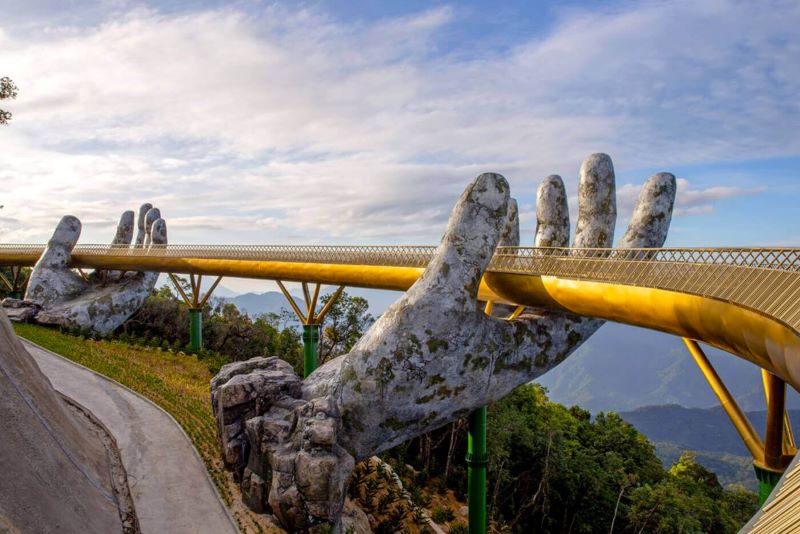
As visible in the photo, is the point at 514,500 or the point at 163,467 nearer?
the point at 163,467

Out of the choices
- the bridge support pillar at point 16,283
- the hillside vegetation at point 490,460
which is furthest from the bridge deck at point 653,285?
the bridge support pillar at point 16,283

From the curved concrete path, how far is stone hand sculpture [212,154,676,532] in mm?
1431

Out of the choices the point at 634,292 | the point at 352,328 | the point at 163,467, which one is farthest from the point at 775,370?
the point at 352,328

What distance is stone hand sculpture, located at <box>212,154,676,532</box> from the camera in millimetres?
19312

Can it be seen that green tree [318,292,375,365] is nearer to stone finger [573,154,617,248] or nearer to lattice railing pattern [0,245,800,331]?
lattice railing pattern [0,245,800,331]

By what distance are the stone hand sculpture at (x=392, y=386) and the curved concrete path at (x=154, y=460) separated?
1431 mm

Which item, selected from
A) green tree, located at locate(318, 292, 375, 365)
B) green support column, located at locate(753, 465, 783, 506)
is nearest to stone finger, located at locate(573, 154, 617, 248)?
green support column, located at locate(753, 465, 783, 506)

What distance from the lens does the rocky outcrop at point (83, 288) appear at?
44.0 m

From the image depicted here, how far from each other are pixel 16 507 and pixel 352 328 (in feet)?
105

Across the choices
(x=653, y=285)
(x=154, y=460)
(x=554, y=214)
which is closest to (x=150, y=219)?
(x=154, y=460)

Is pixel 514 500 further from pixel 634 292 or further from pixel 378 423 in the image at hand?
pixel 634 292

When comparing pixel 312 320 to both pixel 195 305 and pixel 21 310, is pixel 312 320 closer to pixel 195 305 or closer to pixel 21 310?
pixel 195 305

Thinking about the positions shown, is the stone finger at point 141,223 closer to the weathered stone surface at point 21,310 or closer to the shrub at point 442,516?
the weathered stone surface at point 21,310

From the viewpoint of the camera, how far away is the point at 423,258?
2547cm
